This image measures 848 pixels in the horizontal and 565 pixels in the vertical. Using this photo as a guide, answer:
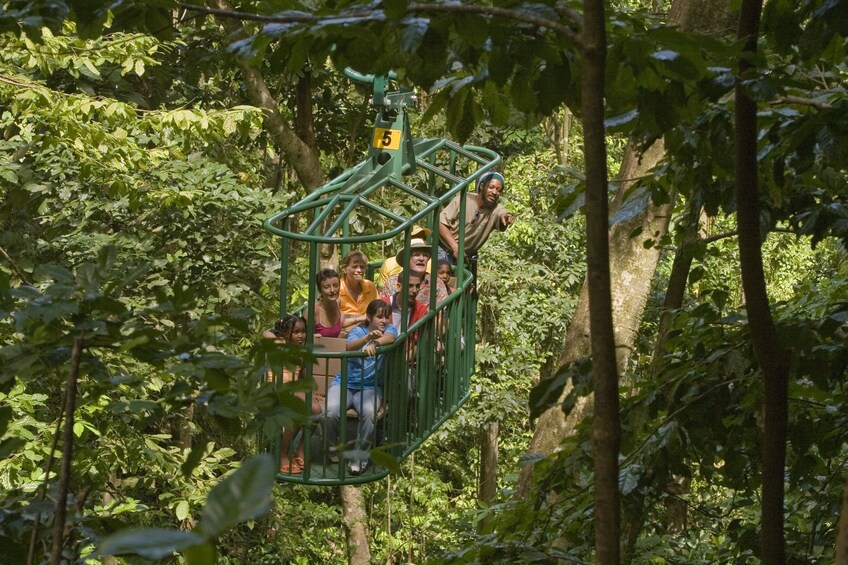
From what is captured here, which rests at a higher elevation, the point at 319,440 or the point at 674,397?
the point at 319,440

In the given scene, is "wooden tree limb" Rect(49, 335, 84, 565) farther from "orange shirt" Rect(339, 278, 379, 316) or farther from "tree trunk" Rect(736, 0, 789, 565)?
"orange shirt" Rect(339, 278, 379, 316)

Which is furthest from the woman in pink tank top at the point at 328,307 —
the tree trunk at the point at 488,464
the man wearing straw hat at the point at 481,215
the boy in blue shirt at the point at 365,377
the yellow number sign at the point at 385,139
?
the tree trunk at the point at 488,464

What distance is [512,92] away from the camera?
1.67 meters

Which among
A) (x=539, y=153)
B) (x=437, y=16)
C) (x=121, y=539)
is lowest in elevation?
(x=121, y=539)

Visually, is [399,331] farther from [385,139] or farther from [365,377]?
[385,139]

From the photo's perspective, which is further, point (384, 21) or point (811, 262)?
point (811, 262)

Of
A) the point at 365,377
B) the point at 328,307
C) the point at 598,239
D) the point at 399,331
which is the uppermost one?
the point at 328,307

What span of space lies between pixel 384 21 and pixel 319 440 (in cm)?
358

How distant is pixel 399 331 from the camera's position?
5090 mm

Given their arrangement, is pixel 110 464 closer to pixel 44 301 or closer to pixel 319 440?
pixel 319 440

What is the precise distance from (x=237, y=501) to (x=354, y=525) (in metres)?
10.3

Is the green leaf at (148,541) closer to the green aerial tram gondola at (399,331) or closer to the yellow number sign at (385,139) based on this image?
the green aerial tram gondola at (399,331)

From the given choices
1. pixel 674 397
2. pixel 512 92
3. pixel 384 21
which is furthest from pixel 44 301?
pixel 674 397

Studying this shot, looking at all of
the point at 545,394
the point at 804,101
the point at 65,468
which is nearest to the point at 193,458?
the point at 65,468
